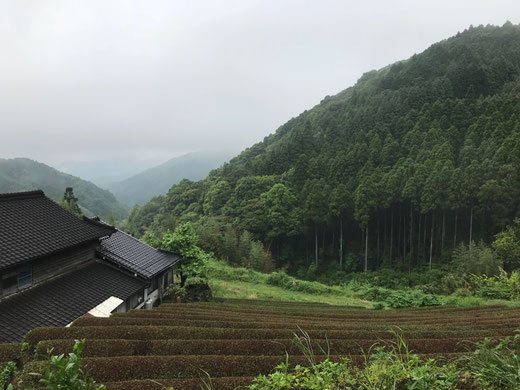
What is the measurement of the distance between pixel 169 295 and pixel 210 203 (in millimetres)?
34477

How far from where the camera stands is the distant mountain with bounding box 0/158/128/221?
12794cm

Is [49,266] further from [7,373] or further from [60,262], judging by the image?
[7,373]

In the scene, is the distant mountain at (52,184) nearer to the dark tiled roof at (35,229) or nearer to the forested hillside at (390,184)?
the forested hillside at (390,184)

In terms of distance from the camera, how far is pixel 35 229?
37.2 feet

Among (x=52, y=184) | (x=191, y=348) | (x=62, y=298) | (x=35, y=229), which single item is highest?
(x=52, y=184)

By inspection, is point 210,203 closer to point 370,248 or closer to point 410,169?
point 370,248

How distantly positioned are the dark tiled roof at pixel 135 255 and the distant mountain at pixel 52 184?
116382 millimetres

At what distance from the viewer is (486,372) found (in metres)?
3.14

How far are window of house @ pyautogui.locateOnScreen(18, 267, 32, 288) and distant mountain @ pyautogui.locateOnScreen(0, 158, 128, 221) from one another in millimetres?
121253

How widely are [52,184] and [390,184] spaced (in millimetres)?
168960

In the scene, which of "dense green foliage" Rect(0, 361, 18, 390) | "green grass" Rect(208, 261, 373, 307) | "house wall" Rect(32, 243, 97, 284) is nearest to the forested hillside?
"green grass" Rect(208, 261, 373, 307)

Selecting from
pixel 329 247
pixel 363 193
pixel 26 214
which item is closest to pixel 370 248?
pixel 329 247

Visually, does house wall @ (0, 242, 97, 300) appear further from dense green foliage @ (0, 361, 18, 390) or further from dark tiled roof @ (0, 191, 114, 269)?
dense green foliage @ (0, 361, 18, 390)

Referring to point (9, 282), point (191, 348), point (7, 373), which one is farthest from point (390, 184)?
point (7, 373)
